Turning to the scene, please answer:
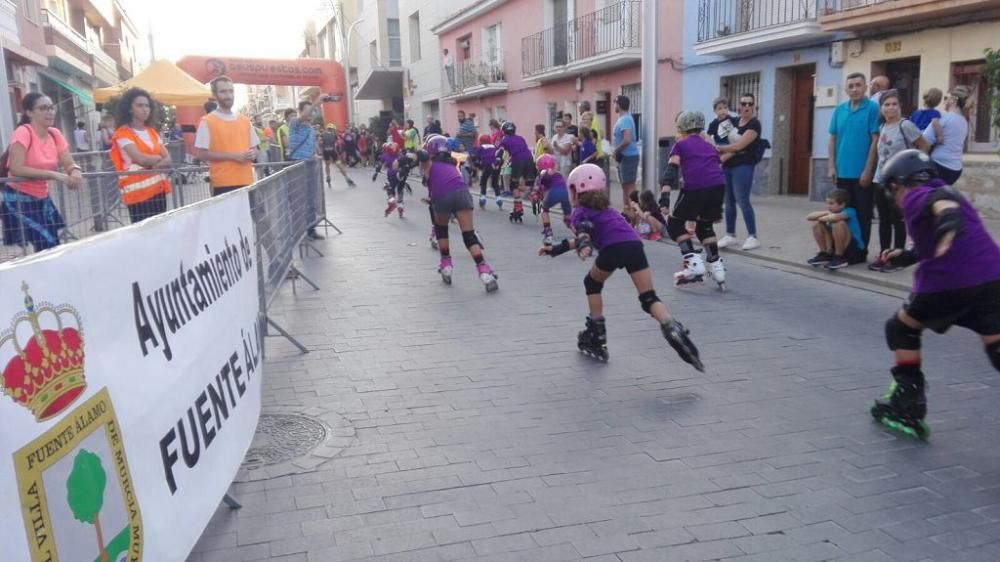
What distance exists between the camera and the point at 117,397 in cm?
247

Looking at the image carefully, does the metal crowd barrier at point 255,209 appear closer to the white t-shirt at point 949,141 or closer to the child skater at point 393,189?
the child skater at point 393,189

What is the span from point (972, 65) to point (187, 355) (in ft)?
44.1

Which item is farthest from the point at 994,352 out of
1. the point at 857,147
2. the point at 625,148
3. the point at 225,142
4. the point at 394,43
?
the point at 394,43

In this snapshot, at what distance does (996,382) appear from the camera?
16.8 ft

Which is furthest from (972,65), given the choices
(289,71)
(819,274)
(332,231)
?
(289,71)

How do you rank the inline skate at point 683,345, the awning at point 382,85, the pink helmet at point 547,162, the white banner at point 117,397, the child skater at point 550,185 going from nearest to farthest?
the white banner at point 117,397
the inline skate at point 683,345
the pink helmet at point 547,162
the child skater at point 550,185
the awning at point 382,85

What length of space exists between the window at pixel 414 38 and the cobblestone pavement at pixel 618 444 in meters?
36.5

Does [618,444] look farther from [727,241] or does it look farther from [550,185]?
[727,241]

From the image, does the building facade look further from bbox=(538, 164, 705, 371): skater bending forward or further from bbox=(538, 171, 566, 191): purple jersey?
bbox=(538, 164, 705, 371): skater bending forward

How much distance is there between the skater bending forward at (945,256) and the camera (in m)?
3.83

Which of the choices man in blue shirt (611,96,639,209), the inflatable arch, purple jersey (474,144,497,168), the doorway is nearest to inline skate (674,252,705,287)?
man in blue shirt (611,96,639,209)

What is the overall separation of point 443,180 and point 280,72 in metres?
34.2

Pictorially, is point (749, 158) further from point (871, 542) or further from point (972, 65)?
point (871, 542)

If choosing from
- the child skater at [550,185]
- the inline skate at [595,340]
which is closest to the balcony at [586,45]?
the child skater at [550,185]
